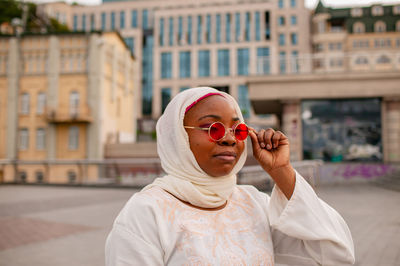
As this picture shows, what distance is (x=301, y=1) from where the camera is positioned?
64750 mm

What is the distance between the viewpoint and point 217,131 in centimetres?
141

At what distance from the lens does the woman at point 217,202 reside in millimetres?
1327

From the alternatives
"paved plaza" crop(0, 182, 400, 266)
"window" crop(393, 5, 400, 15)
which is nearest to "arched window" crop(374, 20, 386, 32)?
"window" crop(393, 5, 400, 15)

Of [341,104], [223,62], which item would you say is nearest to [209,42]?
[223,62]

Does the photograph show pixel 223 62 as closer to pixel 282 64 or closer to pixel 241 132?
pixel 282 64

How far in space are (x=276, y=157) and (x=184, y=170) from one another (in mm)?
404

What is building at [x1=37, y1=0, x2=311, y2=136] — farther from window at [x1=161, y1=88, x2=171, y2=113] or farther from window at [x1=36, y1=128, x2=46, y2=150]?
window at [x1=36, y1=128, x2=46, y2=150]

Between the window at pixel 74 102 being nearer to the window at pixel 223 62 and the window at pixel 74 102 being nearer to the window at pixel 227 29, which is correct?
the window at pixel 223 62

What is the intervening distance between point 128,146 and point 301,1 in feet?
170

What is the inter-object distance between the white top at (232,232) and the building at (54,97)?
27060 mm

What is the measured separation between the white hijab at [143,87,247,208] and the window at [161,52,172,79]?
5970 centimetres

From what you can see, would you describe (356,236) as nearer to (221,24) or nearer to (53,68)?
(53,68)

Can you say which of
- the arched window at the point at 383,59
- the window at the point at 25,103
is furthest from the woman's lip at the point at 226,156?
the window at the point at 25,103

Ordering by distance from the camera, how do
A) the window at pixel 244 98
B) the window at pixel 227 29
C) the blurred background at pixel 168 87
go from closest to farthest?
1. the blurred background at pixel 168 87
2. the window at pixel 244 98
3. the window at pixel 227 29
